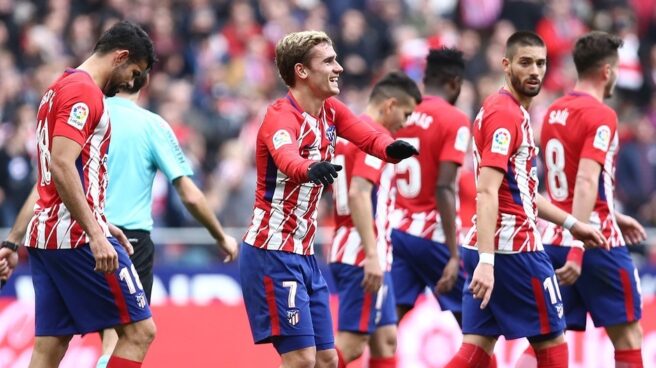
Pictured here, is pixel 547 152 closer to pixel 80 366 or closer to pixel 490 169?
pixel 490 169

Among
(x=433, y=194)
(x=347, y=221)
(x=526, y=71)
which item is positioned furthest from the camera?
(x=433, y=194)

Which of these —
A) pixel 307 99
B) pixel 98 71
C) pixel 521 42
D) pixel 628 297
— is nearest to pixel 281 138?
pixel 307 99

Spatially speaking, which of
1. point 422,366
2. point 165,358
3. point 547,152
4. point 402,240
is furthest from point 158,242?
point 547,152

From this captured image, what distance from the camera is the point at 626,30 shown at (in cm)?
1994

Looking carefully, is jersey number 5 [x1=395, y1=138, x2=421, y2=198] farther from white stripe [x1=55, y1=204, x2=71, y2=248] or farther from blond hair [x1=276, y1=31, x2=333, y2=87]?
white stripe [x1=55, y1=204, x2=71, y2=248]

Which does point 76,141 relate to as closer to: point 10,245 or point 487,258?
point 10,245

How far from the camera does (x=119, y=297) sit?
318 inches

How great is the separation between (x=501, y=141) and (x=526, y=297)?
3.34ft

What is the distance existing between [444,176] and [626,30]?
10.5 m

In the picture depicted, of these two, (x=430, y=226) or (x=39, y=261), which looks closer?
(x=39, y=261)

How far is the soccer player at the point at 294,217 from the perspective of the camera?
812 centimetres

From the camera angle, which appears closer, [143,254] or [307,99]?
[307,99]

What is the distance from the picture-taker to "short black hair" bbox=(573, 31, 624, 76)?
954 cm

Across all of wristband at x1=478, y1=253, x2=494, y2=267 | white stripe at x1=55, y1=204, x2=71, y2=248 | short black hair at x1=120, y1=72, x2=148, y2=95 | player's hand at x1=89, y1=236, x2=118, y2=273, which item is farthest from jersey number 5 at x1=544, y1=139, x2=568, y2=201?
white stripe at x1=55, y1=204, x2=71, y2=248
